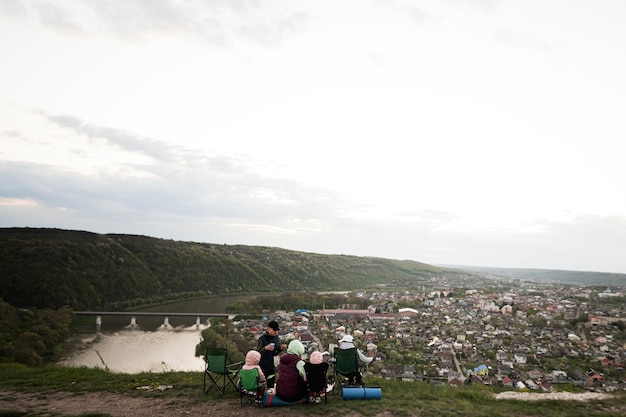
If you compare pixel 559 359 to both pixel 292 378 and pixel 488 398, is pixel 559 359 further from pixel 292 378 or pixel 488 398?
pixel 292 378

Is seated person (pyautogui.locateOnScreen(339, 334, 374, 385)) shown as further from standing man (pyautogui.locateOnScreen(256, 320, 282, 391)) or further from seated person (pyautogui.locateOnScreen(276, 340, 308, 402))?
standing man (pyautogui.locateOnScreen(256, 320, 282, 391))

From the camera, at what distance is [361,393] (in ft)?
24.9

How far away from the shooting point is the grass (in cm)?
698

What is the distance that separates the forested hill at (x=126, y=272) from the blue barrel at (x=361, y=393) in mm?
59626

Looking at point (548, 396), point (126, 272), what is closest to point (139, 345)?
point (548, 396)

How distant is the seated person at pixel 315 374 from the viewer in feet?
23.1

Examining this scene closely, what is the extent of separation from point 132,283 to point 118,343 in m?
36.7

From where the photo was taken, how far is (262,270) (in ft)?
331

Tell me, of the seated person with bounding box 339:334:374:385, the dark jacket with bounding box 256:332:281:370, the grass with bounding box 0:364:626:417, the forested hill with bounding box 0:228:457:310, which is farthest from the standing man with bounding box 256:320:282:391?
the forested hill with bounding box 0:228:457:310

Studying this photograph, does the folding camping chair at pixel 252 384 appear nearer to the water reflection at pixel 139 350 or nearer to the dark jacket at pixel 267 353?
the dark jacket at pixel 267 353

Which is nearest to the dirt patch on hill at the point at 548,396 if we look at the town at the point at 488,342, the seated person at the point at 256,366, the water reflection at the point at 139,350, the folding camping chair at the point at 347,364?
the town at the point at 488,342

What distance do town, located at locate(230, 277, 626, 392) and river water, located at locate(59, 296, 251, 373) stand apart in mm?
7554

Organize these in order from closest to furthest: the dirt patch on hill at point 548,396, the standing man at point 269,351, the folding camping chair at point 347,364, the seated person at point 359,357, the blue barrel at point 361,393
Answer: the blue barrel at point 361,393 → the standing man at point 269,351 → the folding camping chair at point 347,364 → the seated person at point 359,357 → the dirt patch on hill at point 548,396

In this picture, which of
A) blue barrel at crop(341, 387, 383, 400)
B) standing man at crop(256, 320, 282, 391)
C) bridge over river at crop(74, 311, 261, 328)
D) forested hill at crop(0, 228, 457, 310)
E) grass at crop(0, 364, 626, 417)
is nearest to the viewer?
grass at crop(0, 364, 626, 417)
